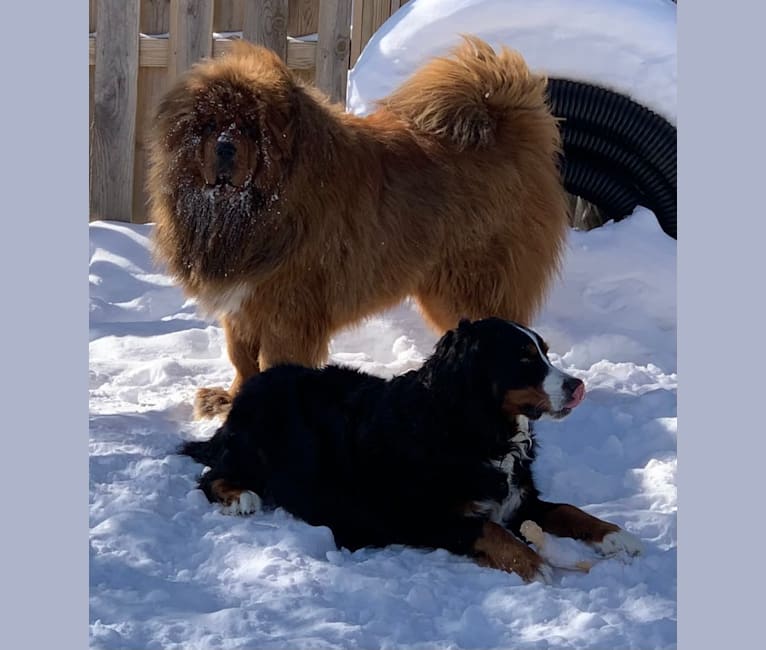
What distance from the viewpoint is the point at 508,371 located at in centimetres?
361

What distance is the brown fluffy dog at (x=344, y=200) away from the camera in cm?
460

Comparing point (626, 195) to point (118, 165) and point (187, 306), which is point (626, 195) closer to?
point (187, 306)

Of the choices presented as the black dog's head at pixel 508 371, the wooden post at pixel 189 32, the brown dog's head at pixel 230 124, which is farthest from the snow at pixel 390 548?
the wooden post at pixel 189 32

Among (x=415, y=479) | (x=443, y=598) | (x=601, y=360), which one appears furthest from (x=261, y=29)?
(x=443, y=598)

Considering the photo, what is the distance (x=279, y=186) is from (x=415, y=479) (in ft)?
5.29

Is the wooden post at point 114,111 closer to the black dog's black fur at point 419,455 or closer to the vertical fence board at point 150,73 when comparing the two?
the vertical fence board at point 150,73

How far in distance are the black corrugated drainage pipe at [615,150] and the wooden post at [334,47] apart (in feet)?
5.69

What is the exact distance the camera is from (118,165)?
7.14m

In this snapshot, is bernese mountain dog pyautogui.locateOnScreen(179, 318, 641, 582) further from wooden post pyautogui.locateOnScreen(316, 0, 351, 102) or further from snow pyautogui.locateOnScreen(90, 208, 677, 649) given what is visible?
wooden post pyautogui.locateOnScreen(316, 0, 351, 102)

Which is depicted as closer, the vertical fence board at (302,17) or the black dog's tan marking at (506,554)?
the black dog's tan marking at (506,554)

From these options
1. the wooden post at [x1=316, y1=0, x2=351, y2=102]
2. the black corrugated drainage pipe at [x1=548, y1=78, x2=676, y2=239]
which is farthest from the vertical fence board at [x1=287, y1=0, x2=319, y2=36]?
the black corrugated drainage pipe at [x1=548, y1=78, x2=676, y2=239]

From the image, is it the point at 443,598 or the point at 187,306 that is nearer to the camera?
the point at 443,598

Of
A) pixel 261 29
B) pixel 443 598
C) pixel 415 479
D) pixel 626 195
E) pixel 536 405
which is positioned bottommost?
pixel 443 598

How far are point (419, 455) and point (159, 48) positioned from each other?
14.5ft
